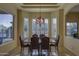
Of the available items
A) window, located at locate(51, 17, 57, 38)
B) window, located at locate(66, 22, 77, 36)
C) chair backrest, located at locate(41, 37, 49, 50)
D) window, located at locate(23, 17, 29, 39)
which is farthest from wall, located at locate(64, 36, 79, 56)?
window, located at locate(23, 17, 29, 39)

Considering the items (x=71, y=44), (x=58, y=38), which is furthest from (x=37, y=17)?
(x=71, y=44)

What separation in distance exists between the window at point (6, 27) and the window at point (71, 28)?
1.68 m

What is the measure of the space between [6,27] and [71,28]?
2.05m

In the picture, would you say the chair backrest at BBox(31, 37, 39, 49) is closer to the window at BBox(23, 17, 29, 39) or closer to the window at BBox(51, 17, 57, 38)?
the window at BBox(23, 17, 29, 39)

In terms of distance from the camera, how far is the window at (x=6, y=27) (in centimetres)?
449

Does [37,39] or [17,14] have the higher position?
[17,14]

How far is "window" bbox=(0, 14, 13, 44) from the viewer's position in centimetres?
449

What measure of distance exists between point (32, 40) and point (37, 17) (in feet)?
2.29

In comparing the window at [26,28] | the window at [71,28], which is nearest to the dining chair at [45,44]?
the window at [26,28]

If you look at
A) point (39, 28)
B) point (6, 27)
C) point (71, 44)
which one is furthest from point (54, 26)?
point (6, 27)

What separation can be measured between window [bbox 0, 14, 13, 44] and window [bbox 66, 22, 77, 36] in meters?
1.68

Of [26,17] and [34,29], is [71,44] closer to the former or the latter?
[34,29]

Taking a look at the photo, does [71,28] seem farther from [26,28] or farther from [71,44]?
[26,28]

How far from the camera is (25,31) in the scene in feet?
16.2
